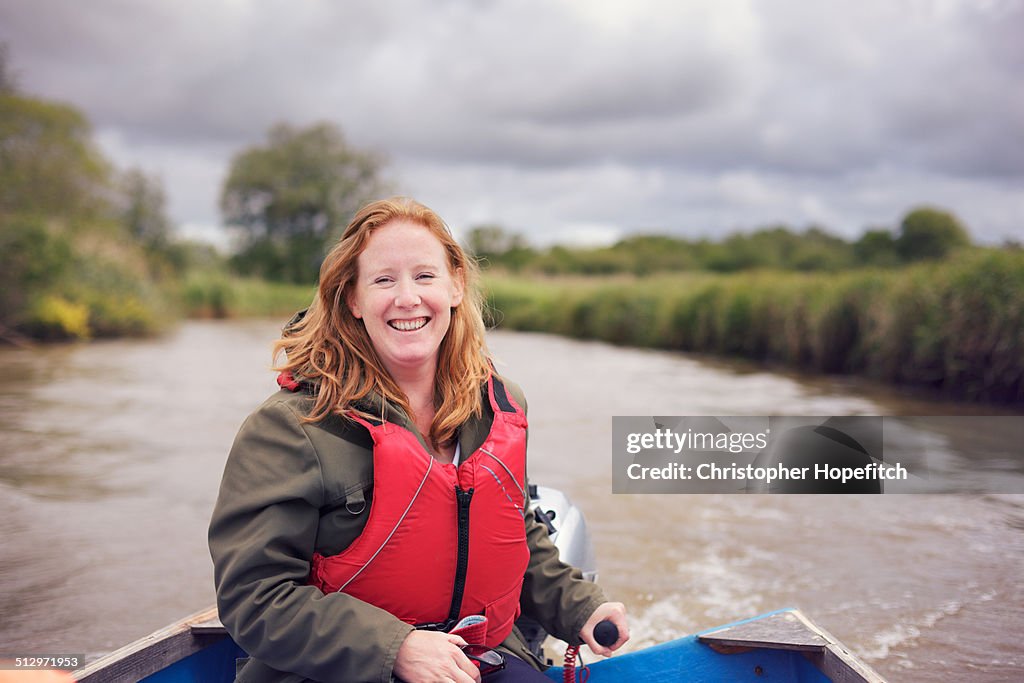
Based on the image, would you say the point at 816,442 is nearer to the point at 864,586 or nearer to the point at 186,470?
the point at 864,586

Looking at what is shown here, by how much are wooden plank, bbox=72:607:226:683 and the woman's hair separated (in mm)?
649

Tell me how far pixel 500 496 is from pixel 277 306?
91.5ft

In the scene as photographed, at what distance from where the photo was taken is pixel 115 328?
56.2 ft

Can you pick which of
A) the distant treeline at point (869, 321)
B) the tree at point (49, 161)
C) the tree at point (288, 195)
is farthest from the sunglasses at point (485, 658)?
the tree at point (288, 195)

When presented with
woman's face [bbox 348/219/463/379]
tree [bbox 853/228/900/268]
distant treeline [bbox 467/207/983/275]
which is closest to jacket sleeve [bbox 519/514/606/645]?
woman's face [bbox 348/219/463/379]

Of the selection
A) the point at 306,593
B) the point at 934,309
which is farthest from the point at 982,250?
the point at 306,593

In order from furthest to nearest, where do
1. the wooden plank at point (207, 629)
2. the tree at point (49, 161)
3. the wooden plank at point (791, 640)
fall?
the tree at point (49, 161) < the wooden plank at point (207, 629) < the wooden plank at point (791, 640)

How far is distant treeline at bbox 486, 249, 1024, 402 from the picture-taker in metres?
8.16

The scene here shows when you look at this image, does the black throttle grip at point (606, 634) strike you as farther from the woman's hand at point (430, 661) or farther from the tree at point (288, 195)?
the tree at point (288, 195)

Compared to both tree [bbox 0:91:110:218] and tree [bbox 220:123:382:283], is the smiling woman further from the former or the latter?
tree [bbox 220:123:382:283]

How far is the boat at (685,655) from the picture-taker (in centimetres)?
183

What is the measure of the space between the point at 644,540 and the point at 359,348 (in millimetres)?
3534

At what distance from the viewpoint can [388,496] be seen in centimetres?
153

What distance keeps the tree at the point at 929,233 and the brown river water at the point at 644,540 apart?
633 inches
